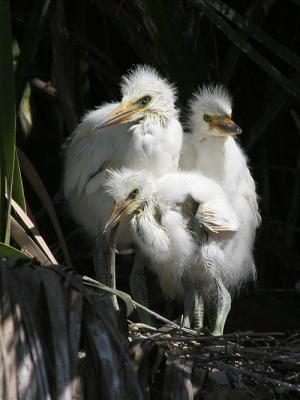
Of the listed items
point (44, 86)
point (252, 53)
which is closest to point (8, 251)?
point (252, 53)

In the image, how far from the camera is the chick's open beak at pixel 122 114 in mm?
4165

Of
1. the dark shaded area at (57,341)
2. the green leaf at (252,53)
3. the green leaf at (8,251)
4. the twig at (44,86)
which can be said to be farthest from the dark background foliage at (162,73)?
the dark shaded area at (57,341)

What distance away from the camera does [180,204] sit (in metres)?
4.00

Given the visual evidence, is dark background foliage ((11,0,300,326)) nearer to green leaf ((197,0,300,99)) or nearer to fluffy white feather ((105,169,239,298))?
green leaf ((197,0,300,99))

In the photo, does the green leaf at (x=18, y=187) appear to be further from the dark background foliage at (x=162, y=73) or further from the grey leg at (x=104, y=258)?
the dark background foliage at (x=162, y=73)

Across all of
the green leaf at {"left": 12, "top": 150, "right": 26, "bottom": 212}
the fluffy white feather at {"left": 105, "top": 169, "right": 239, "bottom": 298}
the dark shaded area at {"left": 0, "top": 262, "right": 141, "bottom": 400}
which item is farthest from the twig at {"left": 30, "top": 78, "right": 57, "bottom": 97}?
the dark shaded area at {"left": 0, "top": 262, "right": 141, "bottom": 400}

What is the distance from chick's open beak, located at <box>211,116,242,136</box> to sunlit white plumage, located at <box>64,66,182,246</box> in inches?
7.1

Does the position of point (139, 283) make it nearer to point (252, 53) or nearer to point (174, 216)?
point (174, 216)

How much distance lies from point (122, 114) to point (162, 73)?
60 cm

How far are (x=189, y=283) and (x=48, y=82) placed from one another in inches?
65.0

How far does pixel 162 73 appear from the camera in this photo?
479cm

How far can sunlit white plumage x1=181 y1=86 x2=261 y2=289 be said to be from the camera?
4344 millimetres

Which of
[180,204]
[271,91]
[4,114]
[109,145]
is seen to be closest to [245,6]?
[271,91]

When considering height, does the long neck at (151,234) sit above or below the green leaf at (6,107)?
below
